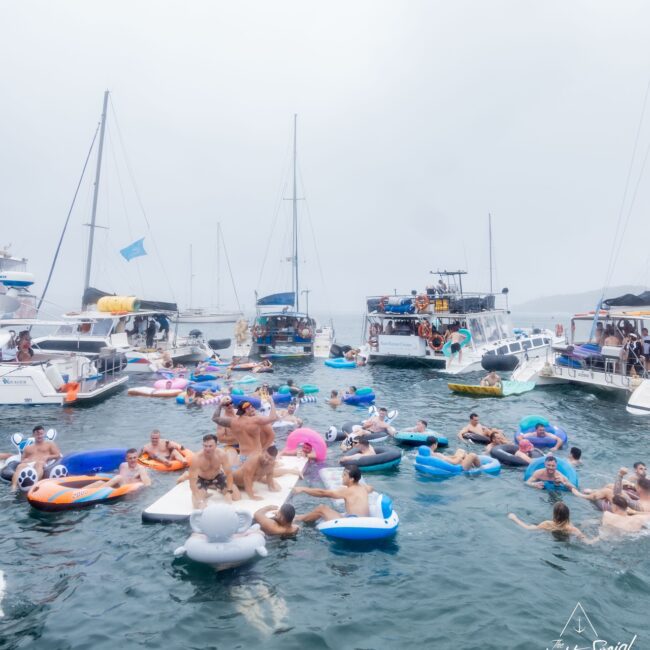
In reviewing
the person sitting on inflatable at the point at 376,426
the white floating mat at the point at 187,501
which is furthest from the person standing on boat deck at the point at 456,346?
the white floating mat at the point at 187,501

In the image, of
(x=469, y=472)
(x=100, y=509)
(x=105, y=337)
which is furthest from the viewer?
(x=105, y=337)

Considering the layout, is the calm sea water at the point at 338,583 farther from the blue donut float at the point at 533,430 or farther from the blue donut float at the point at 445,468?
the blue donut float at the point at 533,430

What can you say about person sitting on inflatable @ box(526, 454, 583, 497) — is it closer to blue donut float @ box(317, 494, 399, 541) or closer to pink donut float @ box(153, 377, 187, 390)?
blue donut float @ box(317, 494, 399, 541)

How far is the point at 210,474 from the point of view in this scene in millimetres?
10852

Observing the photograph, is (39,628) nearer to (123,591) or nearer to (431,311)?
(123,591)

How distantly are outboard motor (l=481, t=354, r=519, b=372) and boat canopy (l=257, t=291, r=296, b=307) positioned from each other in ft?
57.4

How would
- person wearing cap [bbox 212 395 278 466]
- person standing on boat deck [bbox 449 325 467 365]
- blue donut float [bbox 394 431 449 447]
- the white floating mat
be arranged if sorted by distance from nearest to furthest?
the white floating mat < person wearing cap [bbox 212 395 278 466] < blue donut float [bbox 394 431 449 447] < person standing on boat deck [bbox 449 325 467 365]

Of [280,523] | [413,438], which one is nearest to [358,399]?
[413,438]

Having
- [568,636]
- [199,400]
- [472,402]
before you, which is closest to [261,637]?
[568,636]

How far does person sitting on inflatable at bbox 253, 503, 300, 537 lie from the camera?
9.60 meters

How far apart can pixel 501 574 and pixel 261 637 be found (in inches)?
158

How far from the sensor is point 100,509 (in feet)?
36.8

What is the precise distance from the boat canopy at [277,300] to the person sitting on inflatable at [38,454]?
30.4 meters

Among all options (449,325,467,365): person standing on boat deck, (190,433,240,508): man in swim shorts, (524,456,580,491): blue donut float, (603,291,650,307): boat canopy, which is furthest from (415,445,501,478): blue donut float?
(449,325,467,365): person standing on boat deck
